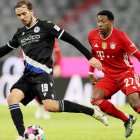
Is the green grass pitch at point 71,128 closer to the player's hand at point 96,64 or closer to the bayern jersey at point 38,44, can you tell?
the bayern jersey at point 38,44

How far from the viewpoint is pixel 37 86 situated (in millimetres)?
7672

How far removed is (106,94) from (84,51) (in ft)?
5.10

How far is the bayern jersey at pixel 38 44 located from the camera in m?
7.69

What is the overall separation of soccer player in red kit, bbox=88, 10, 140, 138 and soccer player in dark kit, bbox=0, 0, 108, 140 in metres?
1.08

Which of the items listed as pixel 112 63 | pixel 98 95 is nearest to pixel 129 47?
pixel 112 63

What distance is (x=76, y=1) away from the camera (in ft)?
63.8

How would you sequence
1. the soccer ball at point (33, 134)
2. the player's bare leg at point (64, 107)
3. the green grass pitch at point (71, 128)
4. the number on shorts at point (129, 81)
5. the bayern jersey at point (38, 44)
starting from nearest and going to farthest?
the soccer ball at point (33, 134) < the player's bare leg at point (64, 107) < the bayern jersey at point (38, 44) < the green grass pitch at point (71, 128) < the number on shorts at point (129, 81)

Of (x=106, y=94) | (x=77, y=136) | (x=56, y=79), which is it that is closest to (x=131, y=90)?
(x=106, y=94)

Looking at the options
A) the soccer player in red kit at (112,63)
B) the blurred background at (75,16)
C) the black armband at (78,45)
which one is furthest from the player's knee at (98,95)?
the blurred background at (75,16)

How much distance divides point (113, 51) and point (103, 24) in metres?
0.41

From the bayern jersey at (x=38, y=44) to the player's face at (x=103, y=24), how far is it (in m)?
1.16

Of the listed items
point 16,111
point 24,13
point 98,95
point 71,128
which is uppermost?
point 24,13

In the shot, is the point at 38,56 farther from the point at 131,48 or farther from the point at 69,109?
the point at 131,48

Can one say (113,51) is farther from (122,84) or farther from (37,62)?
(37,62)
